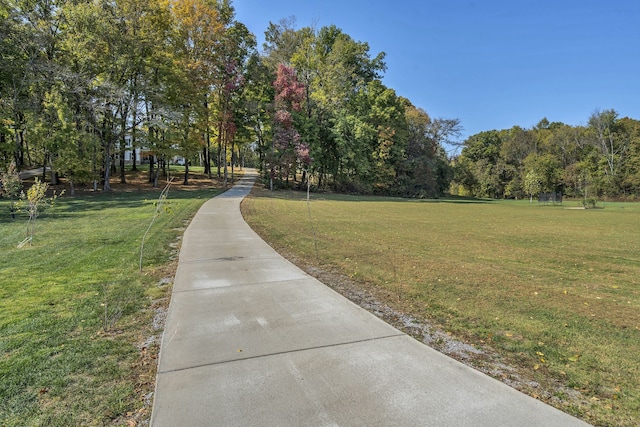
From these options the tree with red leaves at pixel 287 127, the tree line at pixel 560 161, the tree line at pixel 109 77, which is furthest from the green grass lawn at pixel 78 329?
the tree line at pixel 560 161

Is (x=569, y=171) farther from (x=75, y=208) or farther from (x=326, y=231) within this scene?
(x=75, y=208)

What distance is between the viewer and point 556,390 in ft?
9.05

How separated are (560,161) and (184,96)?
59.6m

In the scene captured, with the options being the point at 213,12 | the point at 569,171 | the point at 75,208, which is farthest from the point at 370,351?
the point at 569,171

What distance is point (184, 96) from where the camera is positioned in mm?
26281

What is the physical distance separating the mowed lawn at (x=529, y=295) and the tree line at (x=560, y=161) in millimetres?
43718

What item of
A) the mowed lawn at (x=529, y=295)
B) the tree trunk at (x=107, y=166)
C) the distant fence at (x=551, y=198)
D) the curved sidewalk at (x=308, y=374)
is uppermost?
the tree trunk at (x=107, y=166)

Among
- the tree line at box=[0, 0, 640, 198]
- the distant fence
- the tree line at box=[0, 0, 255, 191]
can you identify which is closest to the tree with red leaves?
the tree line at box=[0, 0, 640, 198]

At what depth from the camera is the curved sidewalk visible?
7.59 ft

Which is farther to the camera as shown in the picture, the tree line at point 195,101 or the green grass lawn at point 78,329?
the tree line at point 195,101

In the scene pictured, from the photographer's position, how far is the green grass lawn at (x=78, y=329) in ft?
8.26

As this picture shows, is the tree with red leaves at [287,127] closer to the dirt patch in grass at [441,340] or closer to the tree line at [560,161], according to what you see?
the dirt patch in grass at [441,340]

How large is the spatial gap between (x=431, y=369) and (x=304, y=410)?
1.17m

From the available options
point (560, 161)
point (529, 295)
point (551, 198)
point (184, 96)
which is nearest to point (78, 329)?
point (529, 295)
